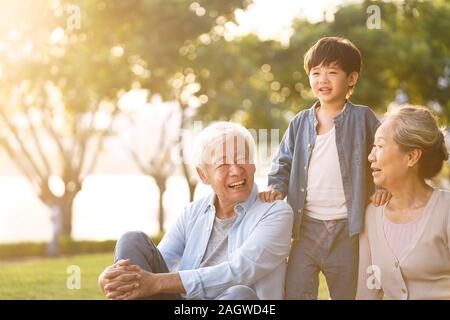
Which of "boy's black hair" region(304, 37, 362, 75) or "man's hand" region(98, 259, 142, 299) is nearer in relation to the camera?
"man's hand" region(98, 259, 142, 299)

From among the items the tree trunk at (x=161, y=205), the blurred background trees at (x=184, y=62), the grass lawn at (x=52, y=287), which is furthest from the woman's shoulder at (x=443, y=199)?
the tree trunk at (x=161, y=205)

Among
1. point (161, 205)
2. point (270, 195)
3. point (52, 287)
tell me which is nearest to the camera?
point (270, 195)

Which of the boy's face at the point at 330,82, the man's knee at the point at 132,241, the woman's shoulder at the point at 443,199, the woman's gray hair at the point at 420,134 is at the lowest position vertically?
the man's knee at the point at 132,241

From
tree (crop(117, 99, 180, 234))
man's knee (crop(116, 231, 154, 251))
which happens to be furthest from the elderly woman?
tree (crop(117, 99, 180, 234))

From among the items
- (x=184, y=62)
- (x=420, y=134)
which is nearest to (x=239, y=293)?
(x=420, y=134)

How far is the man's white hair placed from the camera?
2.90 m

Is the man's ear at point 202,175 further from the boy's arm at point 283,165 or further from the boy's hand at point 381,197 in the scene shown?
the boy's hand at point 381,197

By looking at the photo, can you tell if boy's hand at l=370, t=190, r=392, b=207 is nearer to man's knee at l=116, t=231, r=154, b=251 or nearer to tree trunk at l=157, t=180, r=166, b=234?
man's knee at l=116, t=231, r=154, b=251

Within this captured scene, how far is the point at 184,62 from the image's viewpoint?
441 inches

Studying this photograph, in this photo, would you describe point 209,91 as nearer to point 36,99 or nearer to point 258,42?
point 258,42

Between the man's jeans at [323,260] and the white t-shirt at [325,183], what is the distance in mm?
46

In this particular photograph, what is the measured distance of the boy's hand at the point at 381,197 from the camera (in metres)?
3.00

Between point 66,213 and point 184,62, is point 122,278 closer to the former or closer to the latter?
point 184,62

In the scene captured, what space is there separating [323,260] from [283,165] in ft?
1.65
